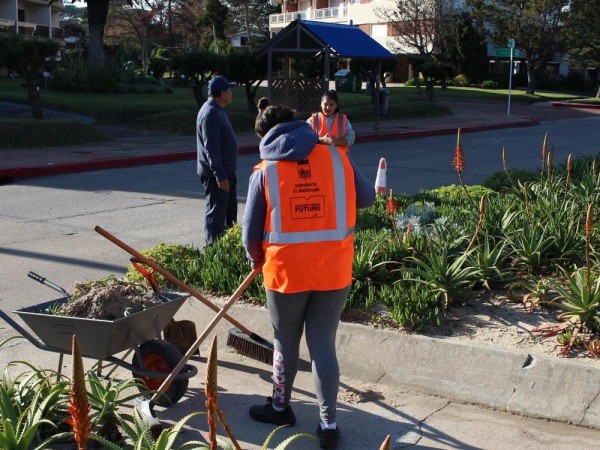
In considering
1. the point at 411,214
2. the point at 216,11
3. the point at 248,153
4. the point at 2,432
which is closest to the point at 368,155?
the point at 248,153

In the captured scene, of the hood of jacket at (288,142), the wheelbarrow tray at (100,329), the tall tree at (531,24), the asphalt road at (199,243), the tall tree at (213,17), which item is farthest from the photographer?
the tall tree at (213,17)

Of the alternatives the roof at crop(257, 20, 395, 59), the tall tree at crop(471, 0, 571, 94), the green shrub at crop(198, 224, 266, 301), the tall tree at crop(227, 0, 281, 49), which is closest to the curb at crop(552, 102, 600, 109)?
the tall tree at crop(471, 0, 571, 94)

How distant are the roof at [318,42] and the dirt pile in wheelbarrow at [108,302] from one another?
65.4 ft

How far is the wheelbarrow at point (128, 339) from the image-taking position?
4805 millimetres

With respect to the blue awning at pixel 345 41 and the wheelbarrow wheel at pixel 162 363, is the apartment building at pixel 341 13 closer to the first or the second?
the blue awning at pixel 345 41

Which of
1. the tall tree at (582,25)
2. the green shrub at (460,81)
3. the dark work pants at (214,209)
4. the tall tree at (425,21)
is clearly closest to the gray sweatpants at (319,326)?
the dark work pants at (214,209)

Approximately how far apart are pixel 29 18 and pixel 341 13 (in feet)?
87.8

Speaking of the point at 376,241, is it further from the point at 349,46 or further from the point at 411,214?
the point at 349,46

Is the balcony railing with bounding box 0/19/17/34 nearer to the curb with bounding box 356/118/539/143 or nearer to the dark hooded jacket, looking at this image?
the curb with bounding box 356/118/539/143

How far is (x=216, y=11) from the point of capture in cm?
6894

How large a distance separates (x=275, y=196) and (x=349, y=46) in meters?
21.8

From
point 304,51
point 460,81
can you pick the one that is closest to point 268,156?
point 304,51

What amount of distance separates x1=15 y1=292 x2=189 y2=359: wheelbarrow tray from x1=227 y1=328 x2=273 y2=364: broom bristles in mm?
911

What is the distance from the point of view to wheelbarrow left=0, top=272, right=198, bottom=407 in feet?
15.8
